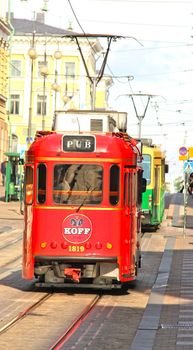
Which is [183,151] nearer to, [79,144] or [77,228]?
[79,144]

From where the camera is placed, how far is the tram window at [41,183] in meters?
17.5

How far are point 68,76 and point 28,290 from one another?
8968 centimetres

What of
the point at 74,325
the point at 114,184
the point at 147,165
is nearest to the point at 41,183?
the point at 114,184

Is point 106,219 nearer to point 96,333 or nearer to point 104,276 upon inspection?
point 104,276

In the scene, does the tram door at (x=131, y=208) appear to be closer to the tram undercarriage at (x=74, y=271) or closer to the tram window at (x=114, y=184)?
the tram window at (x=114, y=184)

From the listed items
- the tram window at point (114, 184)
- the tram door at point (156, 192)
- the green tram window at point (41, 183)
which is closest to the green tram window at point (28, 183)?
the green tram window at point (41, 183)

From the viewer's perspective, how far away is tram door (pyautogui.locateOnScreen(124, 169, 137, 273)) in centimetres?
1777

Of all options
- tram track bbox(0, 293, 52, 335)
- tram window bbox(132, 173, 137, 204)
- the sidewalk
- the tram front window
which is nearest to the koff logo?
the tram front window

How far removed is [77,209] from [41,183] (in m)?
0.77

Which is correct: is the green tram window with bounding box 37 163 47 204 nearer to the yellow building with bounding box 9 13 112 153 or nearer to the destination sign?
the destination sign

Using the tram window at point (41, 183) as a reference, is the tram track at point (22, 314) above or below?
below

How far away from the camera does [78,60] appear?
107750 mm

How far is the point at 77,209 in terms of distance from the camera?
17.4m

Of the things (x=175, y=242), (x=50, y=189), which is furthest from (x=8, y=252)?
(x=50, y=189)
